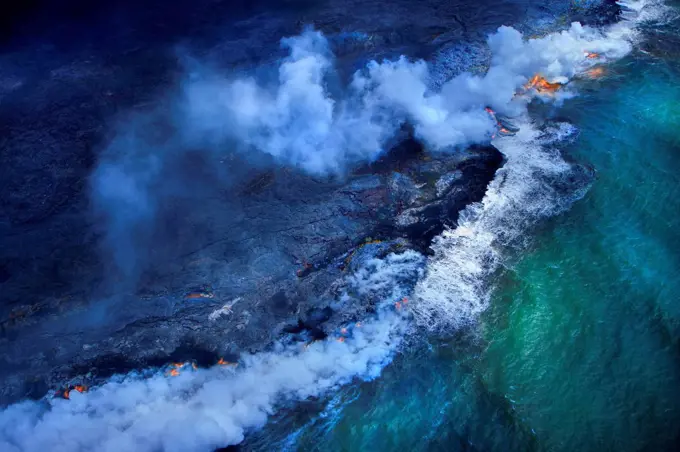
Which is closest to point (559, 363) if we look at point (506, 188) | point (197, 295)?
point (506, 188)

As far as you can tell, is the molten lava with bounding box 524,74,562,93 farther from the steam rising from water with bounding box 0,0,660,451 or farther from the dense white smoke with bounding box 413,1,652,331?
the steam rising from water with bounding box 0,0,660,451

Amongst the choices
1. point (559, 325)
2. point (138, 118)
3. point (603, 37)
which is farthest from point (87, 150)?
point (603, 37)

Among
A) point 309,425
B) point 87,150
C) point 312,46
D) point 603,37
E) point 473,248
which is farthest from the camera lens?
point 603,37

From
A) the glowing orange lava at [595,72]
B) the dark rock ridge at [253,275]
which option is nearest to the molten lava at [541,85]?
the glowing orange lava at [595,72]

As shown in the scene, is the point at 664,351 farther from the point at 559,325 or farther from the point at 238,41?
the point at 238,41

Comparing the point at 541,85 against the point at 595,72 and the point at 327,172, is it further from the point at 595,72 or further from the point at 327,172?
the point at 327,172

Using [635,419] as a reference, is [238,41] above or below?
above

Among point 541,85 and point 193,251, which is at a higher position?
point 541,85
